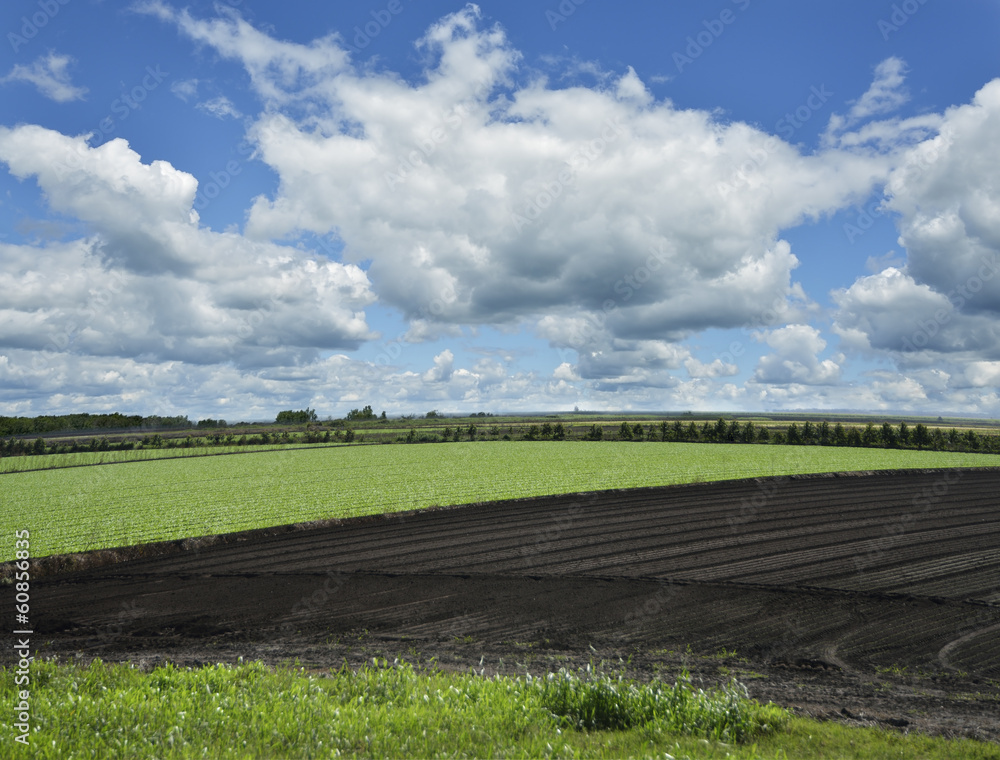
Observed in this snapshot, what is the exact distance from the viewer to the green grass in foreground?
557cm

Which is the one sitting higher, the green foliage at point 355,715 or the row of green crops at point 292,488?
the green foliage at point 355,715

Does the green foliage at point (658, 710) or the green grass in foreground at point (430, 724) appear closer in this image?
the green grass in foreground at point (430, 724)

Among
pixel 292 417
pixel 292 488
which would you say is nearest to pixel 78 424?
pixel 292 417

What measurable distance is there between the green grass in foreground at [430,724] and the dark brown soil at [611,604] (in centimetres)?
173

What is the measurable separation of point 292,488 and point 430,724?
29.3 meters

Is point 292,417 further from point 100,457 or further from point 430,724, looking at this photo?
point 430,724

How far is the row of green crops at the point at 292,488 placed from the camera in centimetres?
2156

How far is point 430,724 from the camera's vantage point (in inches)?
241

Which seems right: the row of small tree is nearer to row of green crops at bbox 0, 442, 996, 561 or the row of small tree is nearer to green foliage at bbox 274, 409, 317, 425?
row of green crops at bbox 0, 442, 996, 561

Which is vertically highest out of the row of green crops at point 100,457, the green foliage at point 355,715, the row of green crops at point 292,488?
the green foliage at point 355,715

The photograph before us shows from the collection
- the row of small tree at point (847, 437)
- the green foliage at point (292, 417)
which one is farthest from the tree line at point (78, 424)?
the row of small tree at point (847, 437)

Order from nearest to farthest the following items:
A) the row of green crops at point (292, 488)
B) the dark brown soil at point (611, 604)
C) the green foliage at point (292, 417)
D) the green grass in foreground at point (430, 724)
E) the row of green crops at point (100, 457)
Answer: the green grass in foreground at point (430, 724), the dark brown soil at point (611, 604), the row of green crops at point (292, 488), the row of green crops at point (100, 457), the green foliage at point (292, 417)

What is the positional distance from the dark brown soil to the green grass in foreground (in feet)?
5.66

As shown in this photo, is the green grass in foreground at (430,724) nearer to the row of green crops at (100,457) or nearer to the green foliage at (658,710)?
the green foliage at (658,710)
